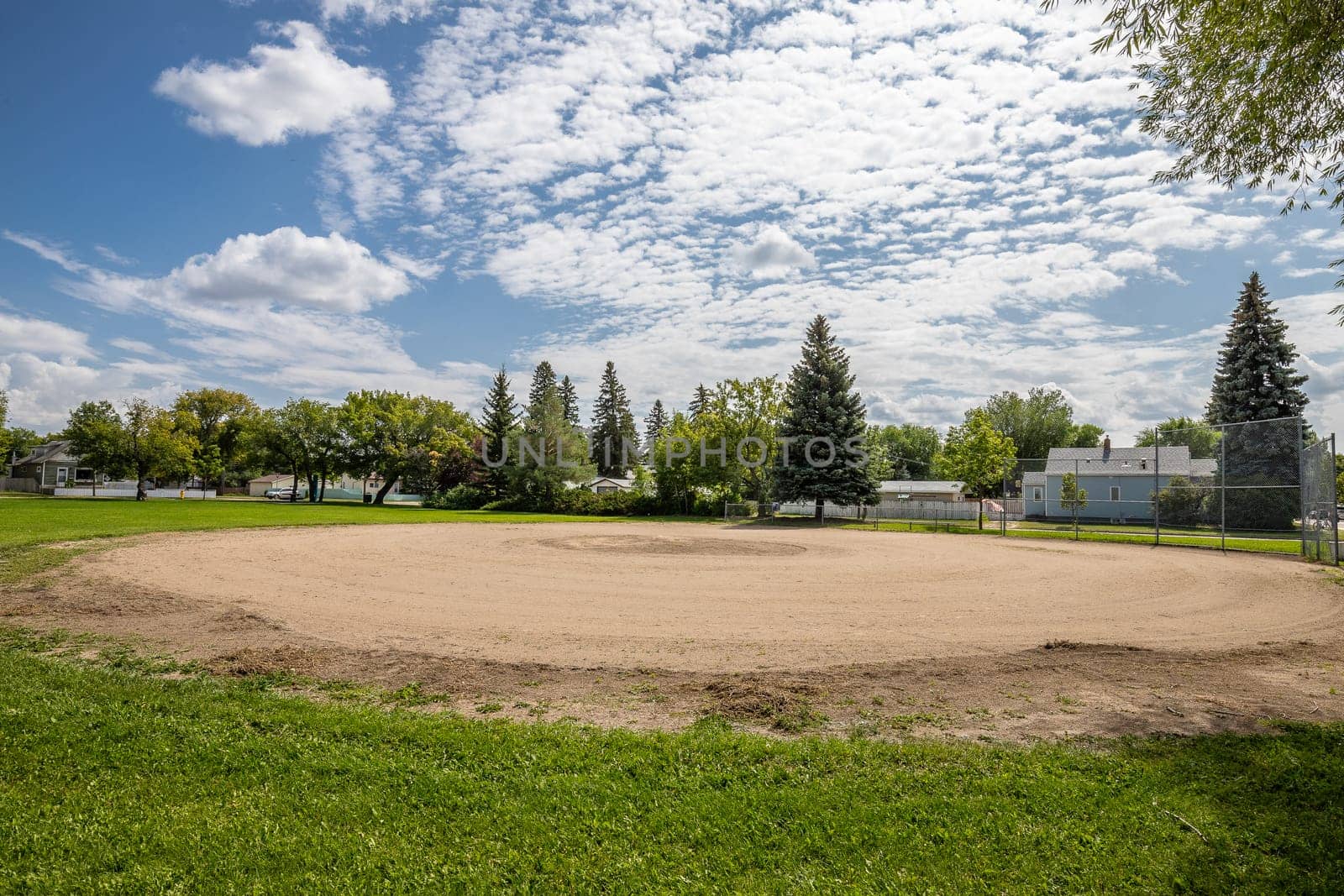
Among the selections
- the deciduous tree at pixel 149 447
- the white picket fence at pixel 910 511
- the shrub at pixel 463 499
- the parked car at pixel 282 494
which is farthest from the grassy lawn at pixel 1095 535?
the parked car at pixel 282 494

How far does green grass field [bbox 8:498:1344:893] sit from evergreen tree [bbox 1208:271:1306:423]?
140ft

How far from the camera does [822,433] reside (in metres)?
41.9

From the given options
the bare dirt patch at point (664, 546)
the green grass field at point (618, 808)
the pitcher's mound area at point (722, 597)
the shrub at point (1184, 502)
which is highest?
the shrub at point (1184, 502)

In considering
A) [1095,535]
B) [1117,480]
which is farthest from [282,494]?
[1095,535]

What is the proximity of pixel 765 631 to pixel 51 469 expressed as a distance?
91752 millimetres

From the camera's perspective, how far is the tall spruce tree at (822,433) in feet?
134

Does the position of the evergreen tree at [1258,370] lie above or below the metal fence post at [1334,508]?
above

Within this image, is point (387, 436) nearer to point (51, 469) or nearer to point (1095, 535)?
point (51, 469)

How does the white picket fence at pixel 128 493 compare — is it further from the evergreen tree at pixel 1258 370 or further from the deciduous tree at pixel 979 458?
the evergreen tree at pixel 1258 370

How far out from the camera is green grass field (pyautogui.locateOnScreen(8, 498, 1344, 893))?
340 centimetres

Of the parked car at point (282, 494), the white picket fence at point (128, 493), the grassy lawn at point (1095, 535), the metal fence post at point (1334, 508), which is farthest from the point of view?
the parked car at point (282, 494)

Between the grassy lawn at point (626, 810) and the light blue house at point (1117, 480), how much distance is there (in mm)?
25451

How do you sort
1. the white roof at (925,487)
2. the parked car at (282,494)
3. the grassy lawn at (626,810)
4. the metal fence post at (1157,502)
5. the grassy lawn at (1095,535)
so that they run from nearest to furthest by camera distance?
the grassy lawn at (626,810) → the grassy lawn at (1095,535) → the metal fence post at (1157,502) → the white roof at (925,487) → the parked car at (282,494)

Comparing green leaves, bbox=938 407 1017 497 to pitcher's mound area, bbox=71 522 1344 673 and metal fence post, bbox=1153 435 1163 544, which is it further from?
pitcher's mound area, bbox=71 522 1344 673
